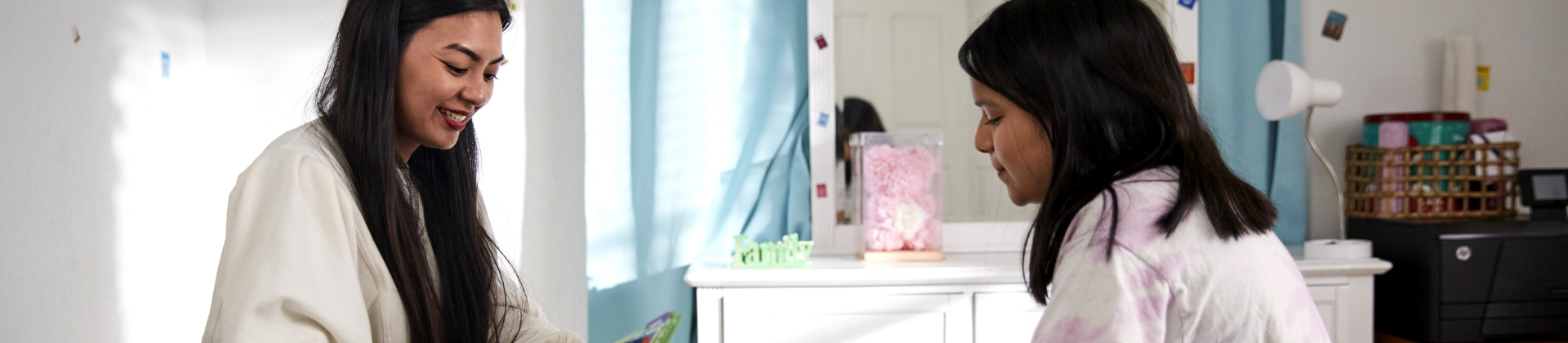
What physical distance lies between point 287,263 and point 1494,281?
7.10ft

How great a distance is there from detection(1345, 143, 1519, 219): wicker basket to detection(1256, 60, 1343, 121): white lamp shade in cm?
22

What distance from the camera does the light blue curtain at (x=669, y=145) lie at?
84.4 inches

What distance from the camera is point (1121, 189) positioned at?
737mm

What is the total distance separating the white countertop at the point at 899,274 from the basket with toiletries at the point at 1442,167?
0.76 ft

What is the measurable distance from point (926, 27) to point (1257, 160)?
33.7 inches

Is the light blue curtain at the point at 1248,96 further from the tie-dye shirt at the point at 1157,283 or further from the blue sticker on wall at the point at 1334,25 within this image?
the tie-dye shirt at the point at 1157,283

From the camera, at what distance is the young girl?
0.70 m

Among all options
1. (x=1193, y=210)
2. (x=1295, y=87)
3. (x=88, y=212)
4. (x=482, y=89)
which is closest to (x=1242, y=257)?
(x=1193, y=210)

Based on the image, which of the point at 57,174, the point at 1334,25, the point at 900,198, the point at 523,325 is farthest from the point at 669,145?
the point at 1334,25

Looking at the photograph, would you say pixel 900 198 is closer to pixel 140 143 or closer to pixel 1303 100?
pixel 1303 100

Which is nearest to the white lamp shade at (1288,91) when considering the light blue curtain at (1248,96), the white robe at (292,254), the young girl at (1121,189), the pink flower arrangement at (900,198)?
the light blue curtain at (1248,96)

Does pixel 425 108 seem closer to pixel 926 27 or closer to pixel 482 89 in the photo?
pixel 482 89

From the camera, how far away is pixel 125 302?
169cm

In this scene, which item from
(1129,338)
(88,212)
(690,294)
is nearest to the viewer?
(1129,338)
